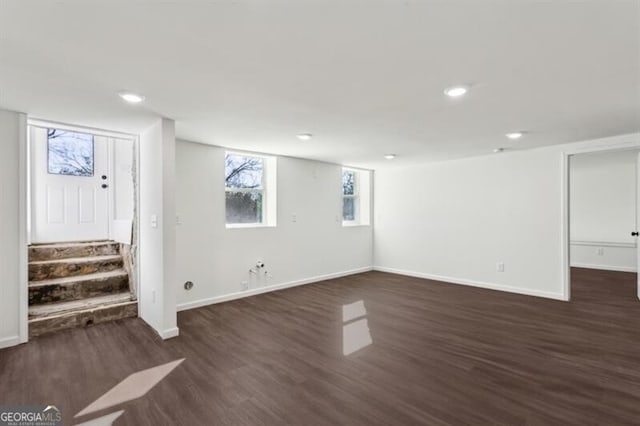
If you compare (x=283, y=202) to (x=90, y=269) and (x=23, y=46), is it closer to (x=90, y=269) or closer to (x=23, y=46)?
(x=90, y=269)

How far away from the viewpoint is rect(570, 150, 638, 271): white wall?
6562 millimetres

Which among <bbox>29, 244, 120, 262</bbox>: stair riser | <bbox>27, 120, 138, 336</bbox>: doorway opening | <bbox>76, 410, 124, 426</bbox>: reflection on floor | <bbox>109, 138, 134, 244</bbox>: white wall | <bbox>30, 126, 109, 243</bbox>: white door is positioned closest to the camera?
<bbox>76, 410, 124, 426</bbox>: reflection on floor

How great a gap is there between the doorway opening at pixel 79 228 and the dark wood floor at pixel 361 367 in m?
0.38

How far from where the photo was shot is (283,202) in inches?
207

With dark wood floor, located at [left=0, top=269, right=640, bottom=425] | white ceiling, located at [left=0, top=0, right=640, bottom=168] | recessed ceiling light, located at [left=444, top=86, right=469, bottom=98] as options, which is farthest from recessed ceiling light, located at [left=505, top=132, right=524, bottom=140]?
dark wood floor, located at [left=0, top=269, right=640, bottom=425]

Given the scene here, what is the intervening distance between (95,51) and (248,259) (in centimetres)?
342

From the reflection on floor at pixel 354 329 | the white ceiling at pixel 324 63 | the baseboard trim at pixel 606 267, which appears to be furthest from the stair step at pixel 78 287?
the baseboard trim at pixel 606 267

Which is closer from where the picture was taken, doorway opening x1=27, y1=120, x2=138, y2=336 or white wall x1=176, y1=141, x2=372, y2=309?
doorway opening x1=27, y1=120, x2=138, y2=336

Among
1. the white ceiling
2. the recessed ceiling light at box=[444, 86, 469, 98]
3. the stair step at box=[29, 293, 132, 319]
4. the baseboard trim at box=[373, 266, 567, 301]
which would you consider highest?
the white ceiling

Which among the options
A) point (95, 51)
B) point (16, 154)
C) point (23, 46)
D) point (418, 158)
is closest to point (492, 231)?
point (418, 158)

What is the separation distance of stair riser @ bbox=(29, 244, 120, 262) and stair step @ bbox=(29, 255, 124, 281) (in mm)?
90

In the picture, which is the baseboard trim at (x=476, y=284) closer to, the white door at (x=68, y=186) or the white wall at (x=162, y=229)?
the white wall at (x=162, y=229)

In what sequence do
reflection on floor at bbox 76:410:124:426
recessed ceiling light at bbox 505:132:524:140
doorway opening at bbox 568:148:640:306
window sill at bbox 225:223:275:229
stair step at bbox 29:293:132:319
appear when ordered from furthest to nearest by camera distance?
doorway opening at bbox 568:148:640:306, window sill at bbox 225:223:275:229, recessed ceiling light at bbox 505:132:524:140, stair step at bbox 29:293:132:319, reflection on floor at bbox 76:410:124:426

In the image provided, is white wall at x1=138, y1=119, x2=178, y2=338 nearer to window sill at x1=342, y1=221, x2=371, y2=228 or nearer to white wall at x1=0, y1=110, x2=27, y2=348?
white wall at x1=0, y1=110, x2=27, y2=348
